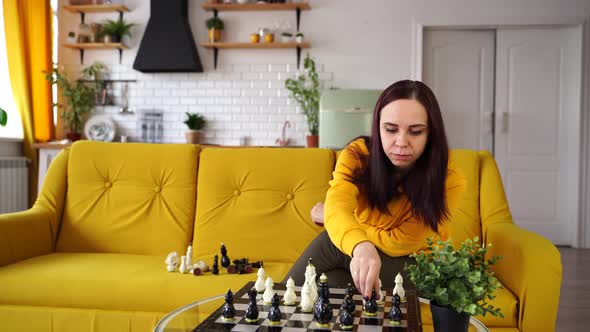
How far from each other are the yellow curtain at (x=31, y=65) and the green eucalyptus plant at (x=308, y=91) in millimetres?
2361

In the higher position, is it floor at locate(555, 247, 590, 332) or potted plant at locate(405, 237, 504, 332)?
potted plant at locate(405, 237, 504, 332)

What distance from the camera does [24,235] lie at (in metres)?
2.39

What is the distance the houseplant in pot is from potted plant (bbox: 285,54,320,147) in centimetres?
84

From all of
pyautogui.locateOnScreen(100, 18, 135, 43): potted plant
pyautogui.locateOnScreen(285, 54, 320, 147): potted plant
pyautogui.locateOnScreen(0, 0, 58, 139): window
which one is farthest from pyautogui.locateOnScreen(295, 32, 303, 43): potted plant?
pyautogui.locateOnScreen(0, 0, 58, 139): window

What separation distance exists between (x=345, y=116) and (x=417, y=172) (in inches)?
138

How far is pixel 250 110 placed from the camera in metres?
5.81

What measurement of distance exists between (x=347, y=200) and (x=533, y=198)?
456 cm

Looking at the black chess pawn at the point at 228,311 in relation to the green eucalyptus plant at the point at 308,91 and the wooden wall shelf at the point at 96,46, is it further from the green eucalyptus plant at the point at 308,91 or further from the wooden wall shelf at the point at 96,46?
the wooden wall shelf at the point at 96,46

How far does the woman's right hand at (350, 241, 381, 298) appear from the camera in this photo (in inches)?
48.8

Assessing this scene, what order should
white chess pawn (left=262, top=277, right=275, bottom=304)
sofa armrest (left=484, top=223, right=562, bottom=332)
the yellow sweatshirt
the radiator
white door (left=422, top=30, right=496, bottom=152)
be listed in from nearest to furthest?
white chess pawn (left=262, top=277, right=275, bottom=304) → the yellow sweatshirt → sofa armrest (left=484, top=223, right=562, bottom=332) → the radiator → white door (left=422, top=30, right=496, bottom=152)

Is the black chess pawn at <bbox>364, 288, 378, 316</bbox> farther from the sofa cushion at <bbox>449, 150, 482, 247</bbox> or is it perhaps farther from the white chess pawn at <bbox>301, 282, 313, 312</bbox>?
the sofa cushion at <bbox>449, 150, 482, 247</bbox>

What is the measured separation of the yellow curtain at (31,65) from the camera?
488 centimetres

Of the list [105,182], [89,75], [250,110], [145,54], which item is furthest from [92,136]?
[105,182]

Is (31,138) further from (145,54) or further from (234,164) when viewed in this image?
(234,164)
